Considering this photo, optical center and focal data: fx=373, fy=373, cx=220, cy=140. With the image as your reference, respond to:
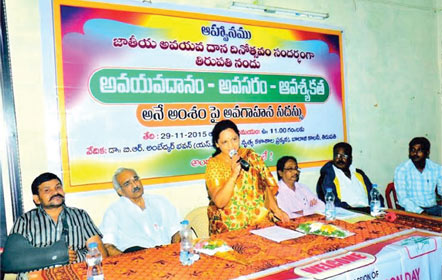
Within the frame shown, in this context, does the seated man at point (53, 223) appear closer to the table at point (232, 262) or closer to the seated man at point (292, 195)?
the table at point (232, 262)

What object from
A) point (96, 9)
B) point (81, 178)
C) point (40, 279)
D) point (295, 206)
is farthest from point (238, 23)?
point (40, 279)

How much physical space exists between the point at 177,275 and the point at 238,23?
3019 mm

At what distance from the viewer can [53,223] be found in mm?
2721

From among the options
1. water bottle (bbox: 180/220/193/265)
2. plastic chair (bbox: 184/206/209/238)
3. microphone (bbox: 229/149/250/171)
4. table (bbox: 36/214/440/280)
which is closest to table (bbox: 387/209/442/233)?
table (bbox: 36/214/440/280)

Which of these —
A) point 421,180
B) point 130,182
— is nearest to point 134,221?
point 130,182

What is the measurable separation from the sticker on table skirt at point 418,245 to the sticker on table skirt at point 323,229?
0.31 m

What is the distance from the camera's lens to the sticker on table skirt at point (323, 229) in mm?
2342

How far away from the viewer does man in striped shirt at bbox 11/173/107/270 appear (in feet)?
8.66

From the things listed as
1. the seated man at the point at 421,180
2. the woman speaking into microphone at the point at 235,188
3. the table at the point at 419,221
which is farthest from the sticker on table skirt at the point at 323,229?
the seated man at the point at 421,180

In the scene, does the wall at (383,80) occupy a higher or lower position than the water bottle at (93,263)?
higher

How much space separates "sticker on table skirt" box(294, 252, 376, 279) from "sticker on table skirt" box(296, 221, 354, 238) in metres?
0.35

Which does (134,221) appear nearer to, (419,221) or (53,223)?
(53,223)

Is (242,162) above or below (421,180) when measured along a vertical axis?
above

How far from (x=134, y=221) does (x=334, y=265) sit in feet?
5.62
